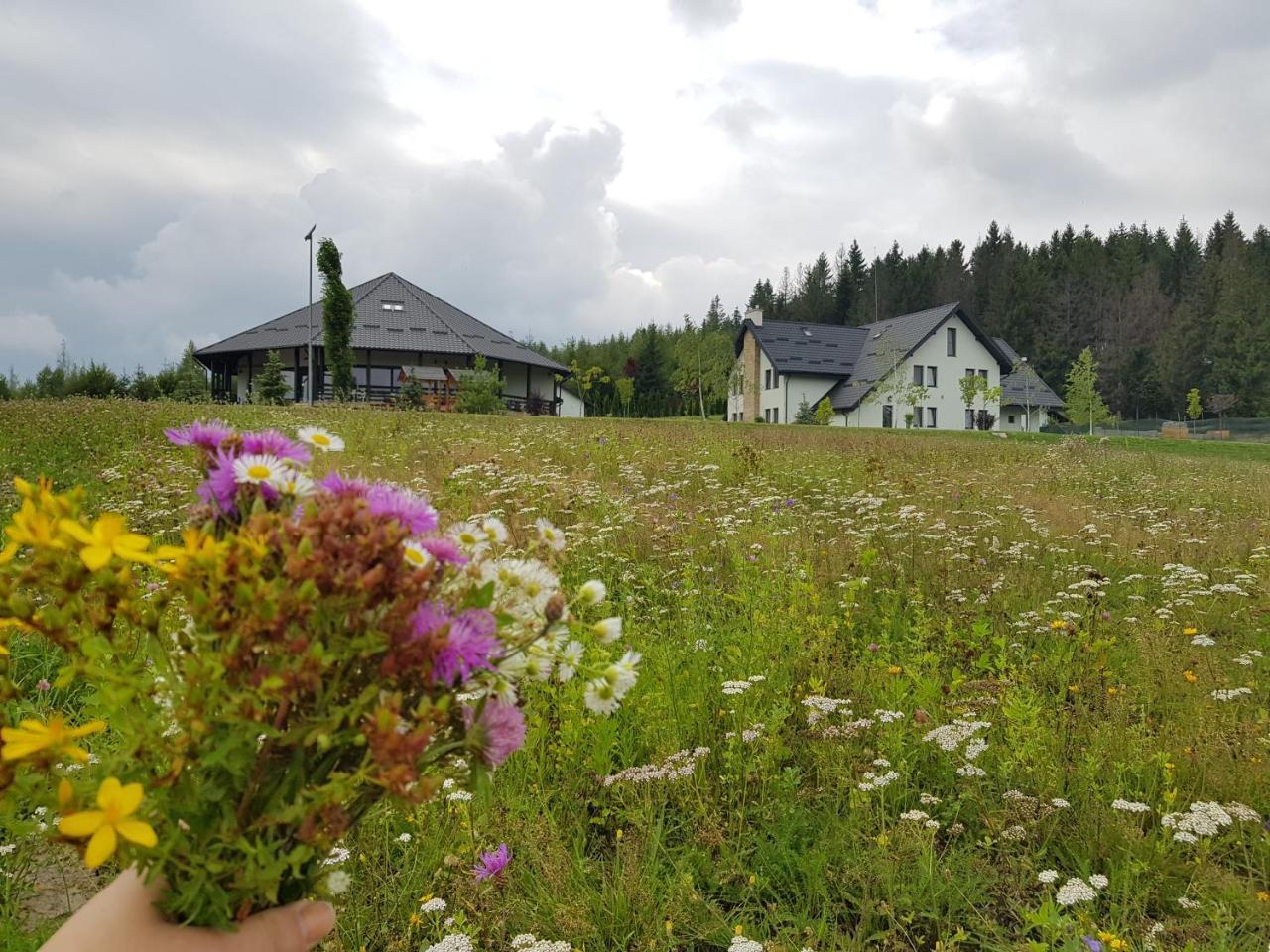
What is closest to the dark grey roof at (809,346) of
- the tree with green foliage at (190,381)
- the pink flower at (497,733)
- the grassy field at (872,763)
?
the tree with green foliage at (190,381)

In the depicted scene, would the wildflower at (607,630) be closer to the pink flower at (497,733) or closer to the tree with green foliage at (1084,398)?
the pink flower at (497,733)

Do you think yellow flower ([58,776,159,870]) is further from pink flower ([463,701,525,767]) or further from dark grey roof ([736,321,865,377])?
dark grey roof ([736,321,865,377])

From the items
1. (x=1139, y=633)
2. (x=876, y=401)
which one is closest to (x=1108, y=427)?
(x=876, y=401)

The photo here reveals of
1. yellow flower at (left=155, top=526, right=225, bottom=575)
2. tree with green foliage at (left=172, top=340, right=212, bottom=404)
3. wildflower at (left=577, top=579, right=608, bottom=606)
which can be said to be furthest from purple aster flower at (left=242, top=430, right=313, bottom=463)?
tree with green foliage at (left=172, top=340, right=212, bottom=404)

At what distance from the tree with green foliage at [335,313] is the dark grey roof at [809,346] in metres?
26.8

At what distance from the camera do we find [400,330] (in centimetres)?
4100

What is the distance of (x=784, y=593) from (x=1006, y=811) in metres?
1.88

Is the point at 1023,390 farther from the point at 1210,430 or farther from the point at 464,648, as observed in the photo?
the point at 464,648

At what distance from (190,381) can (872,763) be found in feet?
140

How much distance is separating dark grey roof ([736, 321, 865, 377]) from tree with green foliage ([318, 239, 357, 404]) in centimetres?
2675

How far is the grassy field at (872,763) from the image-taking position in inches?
97.7

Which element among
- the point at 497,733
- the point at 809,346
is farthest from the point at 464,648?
the point at 809,346

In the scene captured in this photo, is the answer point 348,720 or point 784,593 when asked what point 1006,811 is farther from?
point 348,720

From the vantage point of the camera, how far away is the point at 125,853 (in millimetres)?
827
